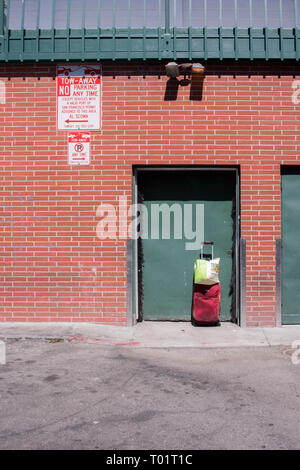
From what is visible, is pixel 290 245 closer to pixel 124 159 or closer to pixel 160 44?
pixel 124 159

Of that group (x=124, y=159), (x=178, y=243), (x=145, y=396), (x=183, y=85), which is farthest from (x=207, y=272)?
(x=145, y=396)

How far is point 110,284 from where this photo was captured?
8.20 metres

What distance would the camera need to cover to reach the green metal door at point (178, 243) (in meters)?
8.57

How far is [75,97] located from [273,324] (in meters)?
5.09

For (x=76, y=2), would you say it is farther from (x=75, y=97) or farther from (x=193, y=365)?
(x=193, y=365)

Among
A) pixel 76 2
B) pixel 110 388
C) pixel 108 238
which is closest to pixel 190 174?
pixel 108 238

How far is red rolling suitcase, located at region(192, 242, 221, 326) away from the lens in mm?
8203

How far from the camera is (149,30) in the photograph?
26.6ft

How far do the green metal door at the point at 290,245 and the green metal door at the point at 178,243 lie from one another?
2.93ft

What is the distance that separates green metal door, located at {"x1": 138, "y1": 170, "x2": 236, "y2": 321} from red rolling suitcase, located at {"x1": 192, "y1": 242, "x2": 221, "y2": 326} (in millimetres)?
356

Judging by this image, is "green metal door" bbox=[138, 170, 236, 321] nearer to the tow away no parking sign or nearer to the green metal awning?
the tow away no parking sign

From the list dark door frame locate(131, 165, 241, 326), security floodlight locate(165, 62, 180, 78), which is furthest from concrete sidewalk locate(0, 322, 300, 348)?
security floodlight locate(165, 62, 180, 78)

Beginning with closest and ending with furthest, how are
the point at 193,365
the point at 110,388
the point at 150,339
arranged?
the point at 110,388 → the point at 193,365 → the point at 150,339

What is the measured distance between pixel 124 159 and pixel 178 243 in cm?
174
